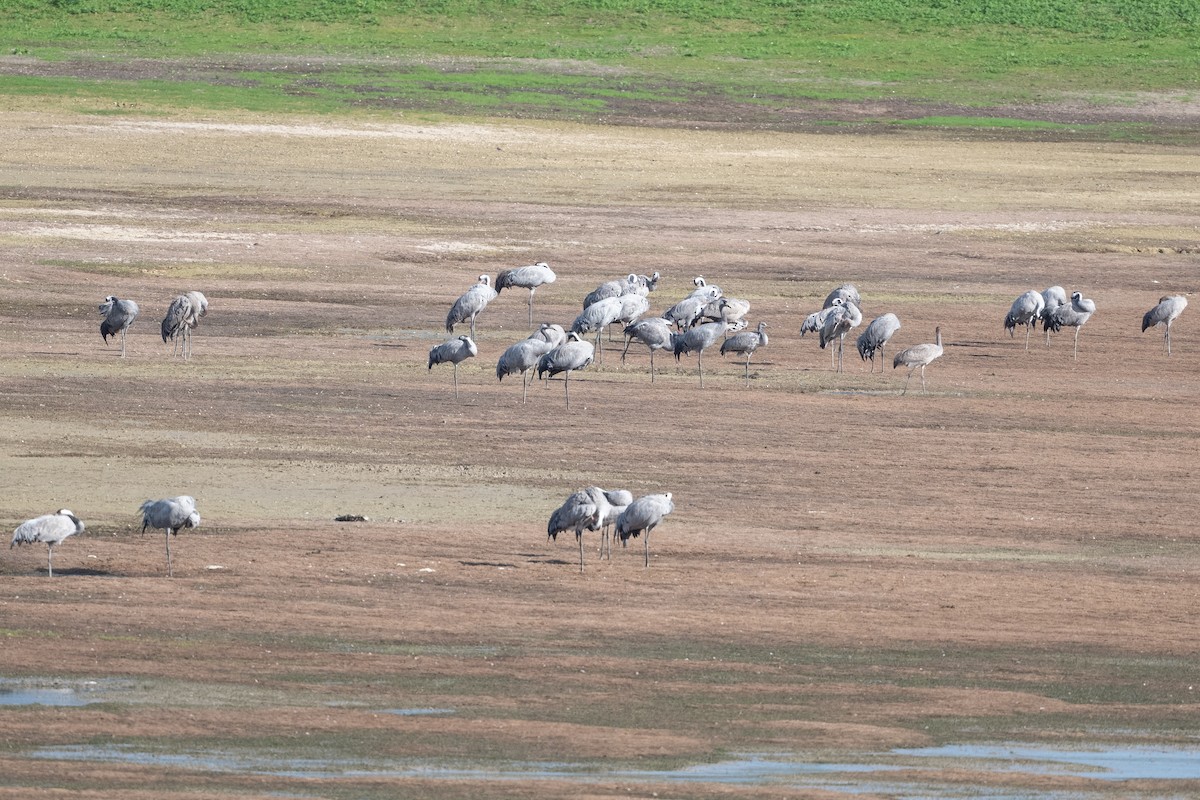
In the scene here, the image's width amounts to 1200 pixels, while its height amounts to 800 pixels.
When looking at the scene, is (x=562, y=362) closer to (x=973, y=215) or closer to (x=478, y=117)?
(x=973, y=215)

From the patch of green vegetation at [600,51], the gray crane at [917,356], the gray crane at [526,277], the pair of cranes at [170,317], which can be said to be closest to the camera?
the gray crane at [917,356]

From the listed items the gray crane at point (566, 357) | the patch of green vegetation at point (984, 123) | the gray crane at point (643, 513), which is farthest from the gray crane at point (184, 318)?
the patch of green vegetation at point (984, 123)

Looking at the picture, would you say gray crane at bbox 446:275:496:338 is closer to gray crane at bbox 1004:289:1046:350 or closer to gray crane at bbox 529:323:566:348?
gray crane at bbox 529:323:566:348

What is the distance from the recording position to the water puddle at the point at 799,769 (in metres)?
11.0

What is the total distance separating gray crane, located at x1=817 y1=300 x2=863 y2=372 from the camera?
26.5 m

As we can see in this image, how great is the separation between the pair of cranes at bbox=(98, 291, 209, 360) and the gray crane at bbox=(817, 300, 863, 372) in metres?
7.78

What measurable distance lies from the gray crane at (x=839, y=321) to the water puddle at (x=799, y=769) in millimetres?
14888

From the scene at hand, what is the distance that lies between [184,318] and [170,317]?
17 cm

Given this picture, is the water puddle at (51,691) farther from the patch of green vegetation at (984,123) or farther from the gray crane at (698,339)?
the patch of green vegetation at (984,123)

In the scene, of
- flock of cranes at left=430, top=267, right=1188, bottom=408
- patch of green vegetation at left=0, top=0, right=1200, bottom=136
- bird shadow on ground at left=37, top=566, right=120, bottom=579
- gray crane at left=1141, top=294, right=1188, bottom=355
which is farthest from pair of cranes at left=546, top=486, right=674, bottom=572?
patch of green vegetation at left=0, top=0, right=1200, bottom=136

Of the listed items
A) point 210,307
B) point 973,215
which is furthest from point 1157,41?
point 210,307

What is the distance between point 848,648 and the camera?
1412cm

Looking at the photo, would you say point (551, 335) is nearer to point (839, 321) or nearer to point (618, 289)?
point (839, 321)

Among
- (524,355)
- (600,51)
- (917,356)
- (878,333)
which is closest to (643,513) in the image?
(524,355)
